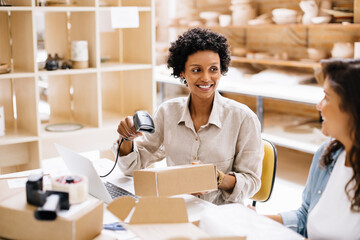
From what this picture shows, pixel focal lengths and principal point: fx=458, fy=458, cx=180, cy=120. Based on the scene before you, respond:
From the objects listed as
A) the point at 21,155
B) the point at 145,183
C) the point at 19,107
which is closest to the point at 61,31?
the point at 19,107

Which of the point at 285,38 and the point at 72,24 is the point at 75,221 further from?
the point at 285,38

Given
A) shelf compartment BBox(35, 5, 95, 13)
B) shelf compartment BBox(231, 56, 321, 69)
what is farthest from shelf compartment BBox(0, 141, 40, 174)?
shelf compartment BBox(231, 56, 321, 69)

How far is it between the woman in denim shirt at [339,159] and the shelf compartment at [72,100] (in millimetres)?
1809

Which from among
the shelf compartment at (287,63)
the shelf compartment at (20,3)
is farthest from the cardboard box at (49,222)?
the shelf compartment at (287,63)

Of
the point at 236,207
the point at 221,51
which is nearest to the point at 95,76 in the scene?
the point at 221,51

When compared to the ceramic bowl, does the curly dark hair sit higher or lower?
higher

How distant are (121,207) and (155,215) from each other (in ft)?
0.31

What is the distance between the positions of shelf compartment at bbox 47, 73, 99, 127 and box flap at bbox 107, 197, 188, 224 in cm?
171

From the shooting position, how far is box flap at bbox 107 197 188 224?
3.91 feet

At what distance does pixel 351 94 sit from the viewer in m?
1.21

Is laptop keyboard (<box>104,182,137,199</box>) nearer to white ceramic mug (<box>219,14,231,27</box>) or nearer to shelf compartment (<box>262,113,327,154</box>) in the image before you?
shelf compartment (<box>262,113,327,154</box>)

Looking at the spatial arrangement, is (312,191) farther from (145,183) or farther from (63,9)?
(63,9)

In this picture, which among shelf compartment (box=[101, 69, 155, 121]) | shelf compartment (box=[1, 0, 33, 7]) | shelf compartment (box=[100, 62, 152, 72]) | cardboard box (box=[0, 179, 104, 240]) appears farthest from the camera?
shelf compartment (box=[101, 69, 155, 121])

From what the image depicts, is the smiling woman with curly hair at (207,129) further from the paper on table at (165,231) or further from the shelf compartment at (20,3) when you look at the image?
the shelf compartment at (20,3)
